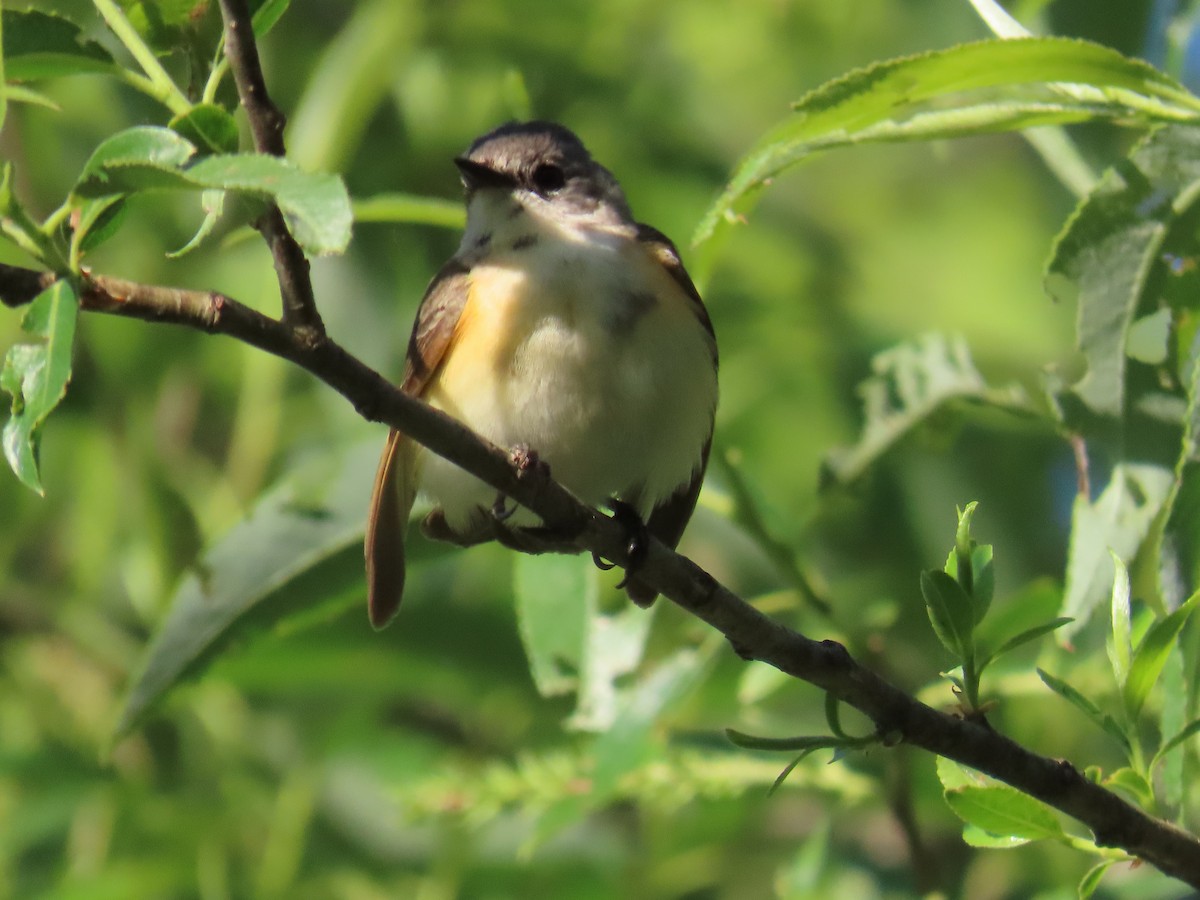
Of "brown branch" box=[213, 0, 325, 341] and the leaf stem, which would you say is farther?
the leaf stem

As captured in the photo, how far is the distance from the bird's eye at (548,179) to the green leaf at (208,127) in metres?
1.99

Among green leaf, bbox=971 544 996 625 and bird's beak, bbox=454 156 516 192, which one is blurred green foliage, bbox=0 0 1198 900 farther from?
green leaf, bbox=971 544 996 625

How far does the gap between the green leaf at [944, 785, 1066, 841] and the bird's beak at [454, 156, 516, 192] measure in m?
1.85

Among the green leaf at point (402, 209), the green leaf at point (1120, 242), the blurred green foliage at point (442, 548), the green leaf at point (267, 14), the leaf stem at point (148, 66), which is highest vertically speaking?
the green leaf at point (267, 14)

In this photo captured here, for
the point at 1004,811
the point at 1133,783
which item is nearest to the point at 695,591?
the point at 1004,811

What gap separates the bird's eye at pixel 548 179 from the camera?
3.46 metres

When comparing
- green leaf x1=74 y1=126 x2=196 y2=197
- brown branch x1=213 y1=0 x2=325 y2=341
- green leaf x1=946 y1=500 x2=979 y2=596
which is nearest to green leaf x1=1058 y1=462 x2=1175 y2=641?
green leaf x1=946 y1=500 x2=979 y2=596

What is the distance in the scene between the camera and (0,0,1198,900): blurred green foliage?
3.78m

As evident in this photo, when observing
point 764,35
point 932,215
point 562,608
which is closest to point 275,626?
point 562,608

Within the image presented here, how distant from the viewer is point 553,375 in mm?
2744

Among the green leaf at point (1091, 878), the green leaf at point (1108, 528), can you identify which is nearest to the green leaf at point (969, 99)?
the green leaf at point (1108, 528)

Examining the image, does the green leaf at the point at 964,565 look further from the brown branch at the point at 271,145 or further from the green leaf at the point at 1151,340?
the green leaf at the point at 1151,340

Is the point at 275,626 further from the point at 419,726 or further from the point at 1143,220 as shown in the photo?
the point at 419,726

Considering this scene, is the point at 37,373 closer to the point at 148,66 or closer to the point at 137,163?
the point at 137,163
